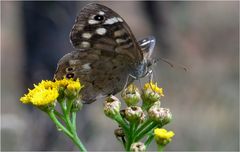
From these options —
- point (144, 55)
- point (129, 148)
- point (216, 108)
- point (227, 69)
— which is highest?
point (144, 55)

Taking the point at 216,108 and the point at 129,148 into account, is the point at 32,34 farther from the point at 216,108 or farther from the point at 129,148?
the point at 129,148

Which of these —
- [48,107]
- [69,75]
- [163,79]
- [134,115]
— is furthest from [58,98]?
[163,79]

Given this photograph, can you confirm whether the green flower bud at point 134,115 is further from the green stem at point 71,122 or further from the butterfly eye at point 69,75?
the butterfly eye at point 69,75

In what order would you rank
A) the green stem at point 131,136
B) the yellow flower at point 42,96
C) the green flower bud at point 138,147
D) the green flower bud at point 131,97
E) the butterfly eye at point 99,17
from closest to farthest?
the green flower bud at point 138,147 → the green stem at point 131,136 → the yellow flower at point 42,96 → the green flower bud at point 131,97 → the butterfly eye at point 99,17

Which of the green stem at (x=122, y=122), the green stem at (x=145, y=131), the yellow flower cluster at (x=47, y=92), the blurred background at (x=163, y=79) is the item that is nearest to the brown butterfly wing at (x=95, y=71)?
the yellow flower cluster at (x=47, y=92)

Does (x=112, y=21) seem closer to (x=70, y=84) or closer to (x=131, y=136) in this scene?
(x=70, y=84)

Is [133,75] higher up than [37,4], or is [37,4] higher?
[133,75]

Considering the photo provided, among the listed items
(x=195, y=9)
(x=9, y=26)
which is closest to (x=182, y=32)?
(x=195, y=9)
